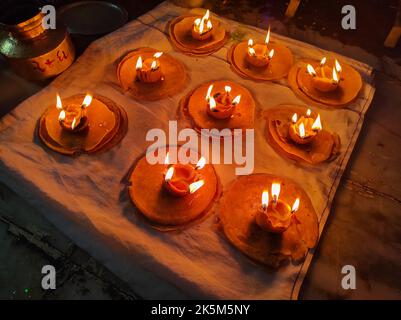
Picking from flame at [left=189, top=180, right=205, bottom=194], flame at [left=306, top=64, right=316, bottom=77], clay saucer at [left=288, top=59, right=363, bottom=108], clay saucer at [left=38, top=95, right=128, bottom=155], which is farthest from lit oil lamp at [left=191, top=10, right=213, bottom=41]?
flame at [left=189, top=180, right=205, bottom=194]

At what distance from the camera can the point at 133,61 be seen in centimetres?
346

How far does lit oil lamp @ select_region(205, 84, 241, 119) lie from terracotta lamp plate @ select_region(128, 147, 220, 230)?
62 centimetres

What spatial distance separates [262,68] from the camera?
3.56 metres

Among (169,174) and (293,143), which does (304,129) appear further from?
(169,174)

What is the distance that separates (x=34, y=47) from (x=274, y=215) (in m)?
2.98

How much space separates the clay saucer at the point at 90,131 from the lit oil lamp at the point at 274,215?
5.14ft

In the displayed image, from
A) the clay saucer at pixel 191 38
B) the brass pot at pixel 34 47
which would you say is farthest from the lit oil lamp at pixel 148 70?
the brass pot at pixel 34 47

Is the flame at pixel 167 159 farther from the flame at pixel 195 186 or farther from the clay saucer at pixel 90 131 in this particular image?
the clay saucer at pixel 90 131

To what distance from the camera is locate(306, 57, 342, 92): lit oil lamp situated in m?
3.33

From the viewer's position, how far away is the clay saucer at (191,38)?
370 centimetres
